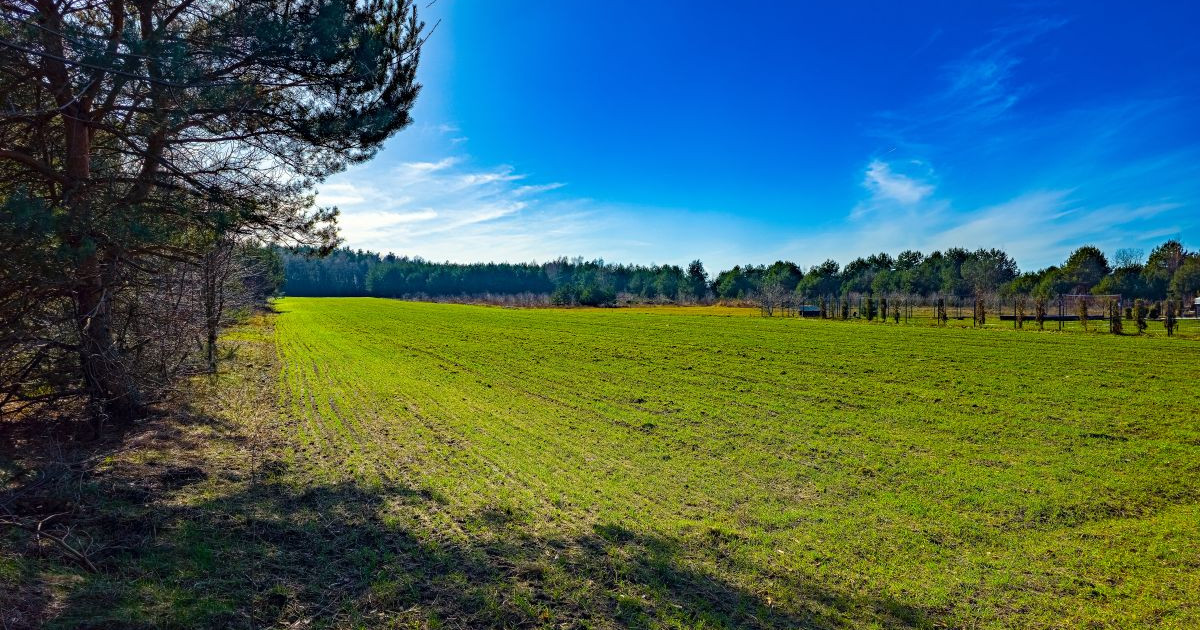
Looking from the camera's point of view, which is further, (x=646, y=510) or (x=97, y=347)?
(x=97, y=347)

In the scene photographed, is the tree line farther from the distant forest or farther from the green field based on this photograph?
the distant forest

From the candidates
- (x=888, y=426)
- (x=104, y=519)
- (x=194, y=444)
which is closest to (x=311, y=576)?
(x=104, y=519)

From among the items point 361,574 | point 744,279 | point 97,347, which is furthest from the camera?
point 744,279

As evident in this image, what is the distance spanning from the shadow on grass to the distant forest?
39.6 meters

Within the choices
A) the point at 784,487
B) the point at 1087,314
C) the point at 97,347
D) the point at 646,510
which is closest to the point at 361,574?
the point at 646,510

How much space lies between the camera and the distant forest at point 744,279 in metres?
65.3

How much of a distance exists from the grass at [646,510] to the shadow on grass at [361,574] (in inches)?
1.0

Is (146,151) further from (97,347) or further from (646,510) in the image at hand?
(646,510)

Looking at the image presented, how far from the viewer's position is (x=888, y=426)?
11.9 metres

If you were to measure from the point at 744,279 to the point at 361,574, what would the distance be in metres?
117

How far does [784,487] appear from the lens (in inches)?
322

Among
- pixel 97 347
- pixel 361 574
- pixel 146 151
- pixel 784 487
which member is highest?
pixel 146 151

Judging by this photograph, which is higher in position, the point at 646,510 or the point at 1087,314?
the point at 1087,314

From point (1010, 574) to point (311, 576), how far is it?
7.22 metres
